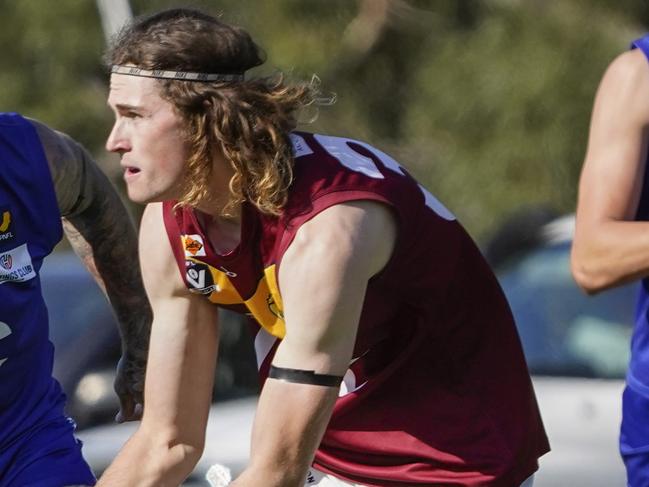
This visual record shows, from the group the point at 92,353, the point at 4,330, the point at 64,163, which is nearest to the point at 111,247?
the point at 64,163

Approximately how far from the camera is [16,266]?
4.24 meters

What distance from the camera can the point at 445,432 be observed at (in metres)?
3.97

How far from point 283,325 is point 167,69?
2.22 ft

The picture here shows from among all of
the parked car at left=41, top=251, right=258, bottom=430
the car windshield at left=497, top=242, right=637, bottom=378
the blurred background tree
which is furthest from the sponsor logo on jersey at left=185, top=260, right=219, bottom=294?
the blurred background tree

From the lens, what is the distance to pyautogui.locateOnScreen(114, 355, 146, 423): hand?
4609 mm

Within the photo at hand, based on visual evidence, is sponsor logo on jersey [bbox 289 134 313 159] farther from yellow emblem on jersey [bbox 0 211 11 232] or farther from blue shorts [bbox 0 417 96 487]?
blue shorts [bbox 0 417 96 487]

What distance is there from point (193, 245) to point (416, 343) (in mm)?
591

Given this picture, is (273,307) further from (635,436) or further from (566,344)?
(566,344)

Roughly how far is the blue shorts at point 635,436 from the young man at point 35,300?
58.0 inches

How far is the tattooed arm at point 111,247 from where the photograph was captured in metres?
4.55

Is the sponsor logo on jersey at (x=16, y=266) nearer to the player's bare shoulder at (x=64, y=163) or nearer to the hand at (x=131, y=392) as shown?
the player's bare shoulder at (x=64, y=163)

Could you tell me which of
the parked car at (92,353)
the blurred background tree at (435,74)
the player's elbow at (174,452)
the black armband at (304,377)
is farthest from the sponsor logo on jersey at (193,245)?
the blurred background tree at (435,74)

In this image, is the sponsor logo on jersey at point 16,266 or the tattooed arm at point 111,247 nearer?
the sponsor logo on jersey at point 16,266

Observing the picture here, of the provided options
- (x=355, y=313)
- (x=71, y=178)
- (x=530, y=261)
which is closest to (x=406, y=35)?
(x=530, y=261)
